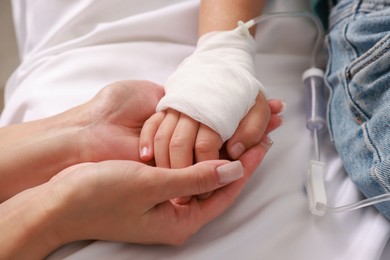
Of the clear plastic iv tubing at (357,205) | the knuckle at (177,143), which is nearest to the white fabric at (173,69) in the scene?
the clear plastic iv tubing at (357,205)

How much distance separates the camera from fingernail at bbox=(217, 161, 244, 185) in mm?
525

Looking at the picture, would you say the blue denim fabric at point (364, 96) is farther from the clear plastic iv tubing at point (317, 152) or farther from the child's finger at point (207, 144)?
the child's finger at point (207, 144)

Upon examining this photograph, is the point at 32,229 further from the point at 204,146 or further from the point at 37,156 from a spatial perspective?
the point at 204,146

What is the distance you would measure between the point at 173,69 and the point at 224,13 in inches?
5.7

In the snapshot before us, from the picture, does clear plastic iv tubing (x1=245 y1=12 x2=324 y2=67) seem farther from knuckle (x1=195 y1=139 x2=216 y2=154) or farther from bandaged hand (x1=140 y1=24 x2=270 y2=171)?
knuckle (x1=195 y1=139 x2=216 y2=154)

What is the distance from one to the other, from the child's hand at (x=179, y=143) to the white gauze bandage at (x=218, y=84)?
0.05ft

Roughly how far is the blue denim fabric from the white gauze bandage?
0.14m

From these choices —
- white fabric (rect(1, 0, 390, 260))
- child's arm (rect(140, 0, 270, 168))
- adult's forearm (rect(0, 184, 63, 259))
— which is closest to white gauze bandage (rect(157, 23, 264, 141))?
child's arm (rect(140, 0, 270, 168))

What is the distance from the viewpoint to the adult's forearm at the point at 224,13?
0.75 m

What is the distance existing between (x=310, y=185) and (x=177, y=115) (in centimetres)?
23

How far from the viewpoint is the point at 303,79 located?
788mm

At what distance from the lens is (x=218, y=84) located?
0.61 metres

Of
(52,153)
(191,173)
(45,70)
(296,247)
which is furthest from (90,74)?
(296,247)

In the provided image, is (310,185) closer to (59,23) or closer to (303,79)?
(303,79)
